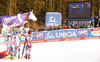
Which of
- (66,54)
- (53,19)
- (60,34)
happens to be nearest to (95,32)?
(60,34)

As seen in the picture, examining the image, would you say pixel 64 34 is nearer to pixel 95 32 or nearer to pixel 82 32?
pixel 82 32

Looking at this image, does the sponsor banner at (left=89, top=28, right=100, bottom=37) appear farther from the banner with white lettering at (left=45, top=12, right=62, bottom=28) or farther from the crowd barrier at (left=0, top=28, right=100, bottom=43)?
the banner with white lettering at (left=45, top=12, right=62, bottom=28)

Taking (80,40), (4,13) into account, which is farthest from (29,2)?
(80,40)

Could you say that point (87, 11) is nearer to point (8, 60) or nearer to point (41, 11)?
point (8, 60)

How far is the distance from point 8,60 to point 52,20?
11910 millimetres

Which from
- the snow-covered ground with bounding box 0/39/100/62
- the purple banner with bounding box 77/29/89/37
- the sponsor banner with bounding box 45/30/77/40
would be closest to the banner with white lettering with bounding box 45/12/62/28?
the sponsor banner with bounding box 45/30/77/40

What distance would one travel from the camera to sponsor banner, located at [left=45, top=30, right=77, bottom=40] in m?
16.1

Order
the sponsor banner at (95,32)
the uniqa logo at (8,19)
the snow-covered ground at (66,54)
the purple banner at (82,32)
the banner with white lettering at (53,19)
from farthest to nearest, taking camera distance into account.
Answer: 1. the banner with white lettering at (53,19)
2. the purple banner at (82,32)
3. the sponsor banner at (95,32)
4. the uniqa logo at (8,19)
5. the snow-covered ground at (66,54)

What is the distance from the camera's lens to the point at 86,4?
59.9 ft

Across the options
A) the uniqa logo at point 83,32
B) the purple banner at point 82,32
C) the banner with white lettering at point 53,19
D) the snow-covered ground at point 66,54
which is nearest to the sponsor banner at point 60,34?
the purple banner at point 82,32

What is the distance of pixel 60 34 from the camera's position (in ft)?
53.0

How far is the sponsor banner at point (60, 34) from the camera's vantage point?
16.1 metres

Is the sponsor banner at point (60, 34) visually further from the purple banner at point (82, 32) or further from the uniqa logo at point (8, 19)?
the uniqa logo at point (8, 19)

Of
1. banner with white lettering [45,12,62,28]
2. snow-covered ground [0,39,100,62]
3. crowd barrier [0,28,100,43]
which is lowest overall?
snow-covered ground [0,39,100,62]
